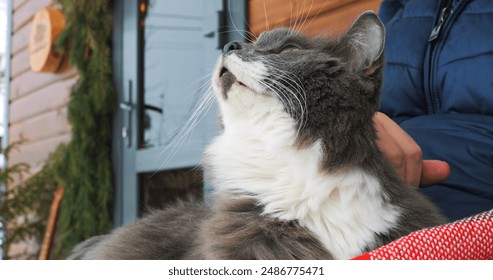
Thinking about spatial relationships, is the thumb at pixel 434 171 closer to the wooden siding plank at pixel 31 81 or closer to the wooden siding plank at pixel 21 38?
Answer: the wooden siding plank at pixel 31 81

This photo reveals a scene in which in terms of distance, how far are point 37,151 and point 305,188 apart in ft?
11.5

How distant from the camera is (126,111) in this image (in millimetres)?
3027

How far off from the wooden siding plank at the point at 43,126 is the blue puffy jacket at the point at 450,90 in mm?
2506

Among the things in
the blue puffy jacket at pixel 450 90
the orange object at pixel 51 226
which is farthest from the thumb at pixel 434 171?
the orange object at pixel 51 226

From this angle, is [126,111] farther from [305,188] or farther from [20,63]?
[305,188]

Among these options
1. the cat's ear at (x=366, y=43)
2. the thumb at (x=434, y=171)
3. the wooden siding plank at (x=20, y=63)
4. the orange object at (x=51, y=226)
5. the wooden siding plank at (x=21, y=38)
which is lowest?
the orange object at (x=51, y=226)

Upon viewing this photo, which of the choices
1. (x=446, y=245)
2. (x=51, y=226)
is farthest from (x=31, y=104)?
(x=446, y=245)

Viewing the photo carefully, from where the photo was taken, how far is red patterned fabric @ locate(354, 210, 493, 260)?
0.59 meters

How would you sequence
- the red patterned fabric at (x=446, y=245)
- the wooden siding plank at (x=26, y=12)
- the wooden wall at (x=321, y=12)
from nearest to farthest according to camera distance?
the red patterned fabric at (x=446, y=245), the wooden wall at (x=321, y=12), the wooden siding plank at (x=26, y=12)

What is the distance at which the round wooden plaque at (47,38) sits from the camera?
3387mm

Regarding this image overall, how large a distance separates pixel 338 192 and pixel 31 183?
2.78 meters

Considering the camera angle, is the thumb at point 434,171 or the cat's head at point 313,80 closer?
the cat's head at point 313,80

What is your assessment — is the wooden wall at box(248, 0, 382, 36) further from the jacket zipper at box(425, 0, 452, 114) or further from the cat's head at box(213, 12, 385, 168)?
the cat's head at box(213, 12, 385, 168)

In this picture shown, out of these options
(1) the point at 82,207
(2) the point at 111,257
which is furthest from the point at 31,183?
(2) the point at 111,257
